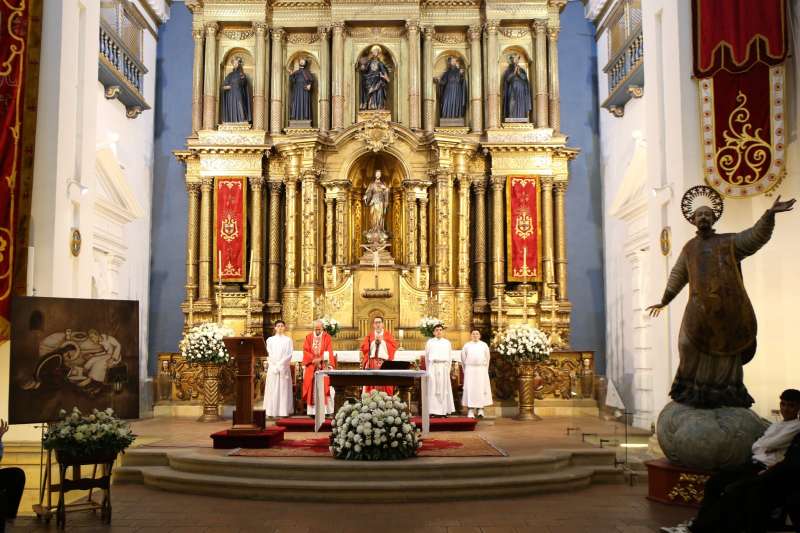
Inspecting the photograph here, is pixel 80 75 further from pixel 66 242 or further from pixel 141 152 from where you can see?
pixel 141 152

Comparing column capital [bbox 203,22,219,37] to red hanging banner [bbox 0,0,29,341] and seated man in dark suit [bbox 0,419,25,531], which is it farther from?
seated man in dark suit [bbox 0,419,25,531]

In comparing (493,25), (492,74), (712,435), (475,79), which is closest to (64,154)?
(712,435)

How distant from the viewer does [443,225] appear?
62.4 feet

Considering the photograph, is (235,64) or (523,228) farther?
(235,64)

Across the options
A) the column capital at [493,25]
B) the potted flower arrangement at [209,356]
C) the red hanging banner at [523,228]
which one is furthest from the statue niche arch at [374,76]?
the potted flower arrangement at [209,356]

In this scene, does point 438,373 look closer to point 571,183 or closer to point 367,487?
point 367,487

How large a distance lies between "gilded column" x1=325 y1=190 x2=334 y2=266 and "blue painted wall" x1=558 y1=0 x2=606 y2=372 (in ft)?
20.0

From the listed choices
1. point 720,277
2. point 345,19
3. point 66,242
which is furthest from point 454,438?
point 345,19

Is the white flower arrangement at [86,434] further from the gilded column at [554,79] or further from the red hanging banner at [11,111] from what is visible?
the gilded column at [554,79]

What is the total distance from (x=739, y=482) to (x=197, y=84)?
1643 centimetres

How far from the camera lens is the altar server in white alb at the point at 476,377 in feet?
53.6

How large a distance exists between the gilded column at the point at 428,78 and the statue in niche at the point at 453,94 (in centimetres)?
38

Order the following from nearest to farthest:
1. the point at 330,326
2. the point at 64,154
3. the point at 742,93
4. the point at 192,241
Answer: the point at 742,93 → the point at 64,154 → the point at 330,326 → the point at 192,241

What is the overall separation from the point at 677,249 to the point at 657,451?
271 centimetres
